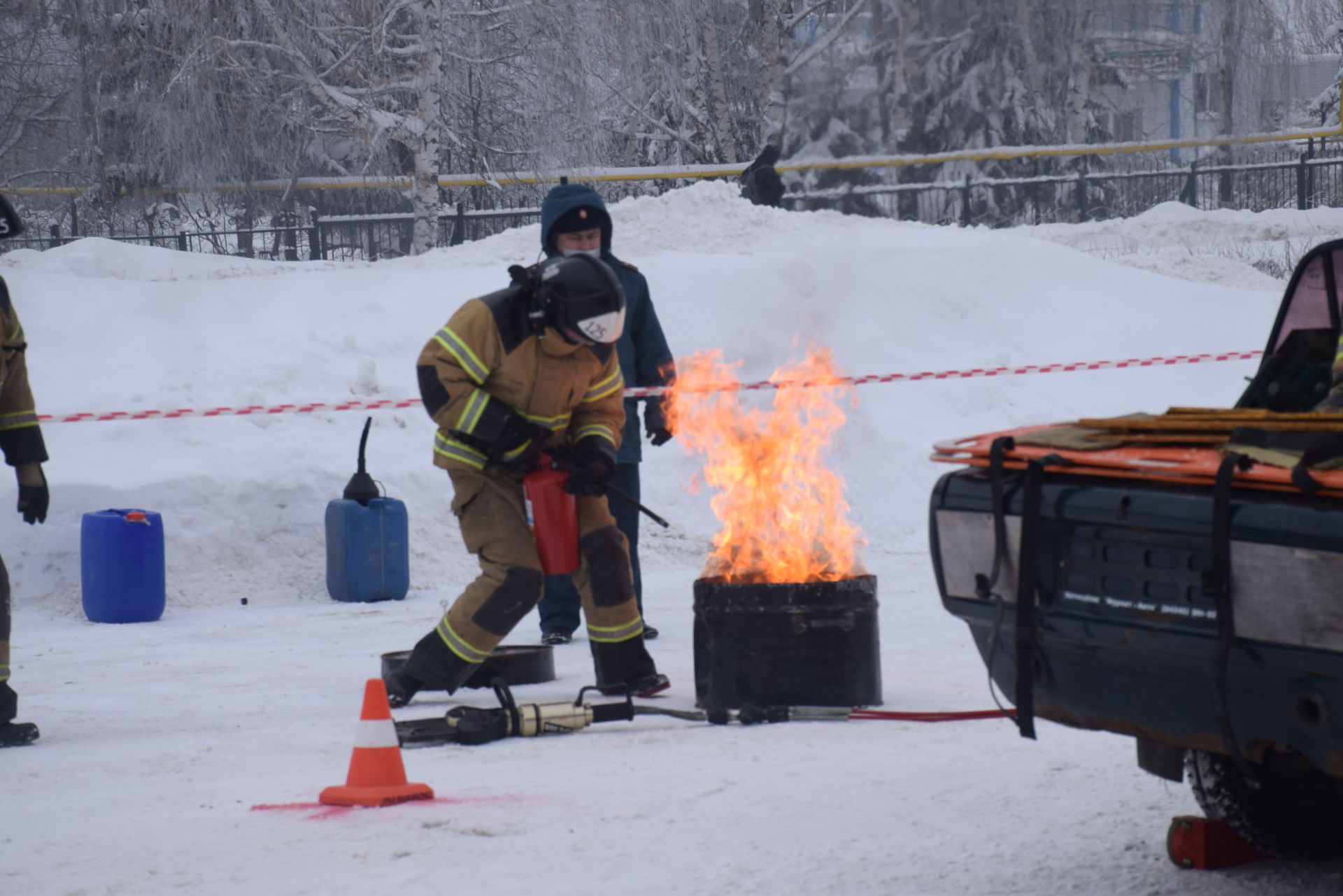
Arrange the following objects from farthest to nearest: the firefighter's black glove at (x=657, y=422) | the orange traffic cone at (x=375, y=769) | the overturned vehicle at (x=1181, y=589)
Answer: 1. the firefighter's black glove at (x=657, y=422)
2. the orange traffic cone at (x=375, y=769)
3. the overturned vehicle at (x=1181, y=589)

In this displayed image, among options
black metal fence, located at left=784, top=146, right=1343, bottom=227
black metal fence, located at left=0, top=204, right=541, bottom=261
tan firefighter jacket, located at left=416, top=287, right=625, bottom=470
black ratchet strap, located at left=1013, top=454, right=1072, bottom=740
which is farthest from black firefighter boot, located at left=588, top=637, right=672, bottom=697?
black metal fence, located at left=784, top=146, right=1343, bottom=227

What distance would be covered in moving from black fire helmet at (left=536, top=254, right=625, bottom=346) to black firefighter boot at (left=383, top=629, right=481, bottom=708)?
1.19 metres

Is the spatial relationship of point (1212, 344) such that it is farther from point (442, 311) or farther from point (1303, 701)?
point (1303, 701)

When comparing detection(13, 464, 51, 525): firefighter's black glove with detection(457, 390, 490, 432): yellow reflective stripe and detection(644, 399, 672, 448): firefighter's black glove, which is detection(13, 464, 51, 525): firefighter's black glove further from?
detection(644, 399, 672, 448): firefighter's black glove

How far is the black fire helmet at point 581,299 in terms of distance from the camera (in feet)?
17.5

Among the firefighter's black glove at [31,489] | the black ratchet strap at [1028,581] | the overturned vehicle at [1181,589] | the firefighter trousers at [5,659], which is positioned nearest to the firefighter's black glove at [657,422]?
the firefighter's black glove at [31,489]

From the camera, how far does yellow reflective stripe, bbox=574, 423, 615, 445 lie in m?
5.75

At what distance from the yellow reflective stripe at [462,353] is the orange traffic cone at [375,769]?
1295 millimetres

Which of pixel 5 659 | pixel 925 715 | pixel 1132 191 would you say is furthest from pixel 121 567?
pixel 1132 191

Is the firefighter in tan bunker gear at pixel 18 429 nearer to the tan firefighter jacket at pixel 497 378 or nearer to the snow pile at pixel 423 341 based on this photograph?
the tan firefighter jacket at pixel 497 378

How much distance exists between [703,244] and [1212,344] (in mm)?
5172

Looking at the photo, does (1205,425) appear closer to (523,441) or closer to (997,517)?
(997,517)

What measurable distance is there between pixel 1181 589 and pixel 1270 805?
96 cm

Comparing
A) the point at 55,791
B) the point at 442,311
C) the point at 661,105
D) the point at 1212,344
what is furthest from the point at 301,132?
the point at 55,791
